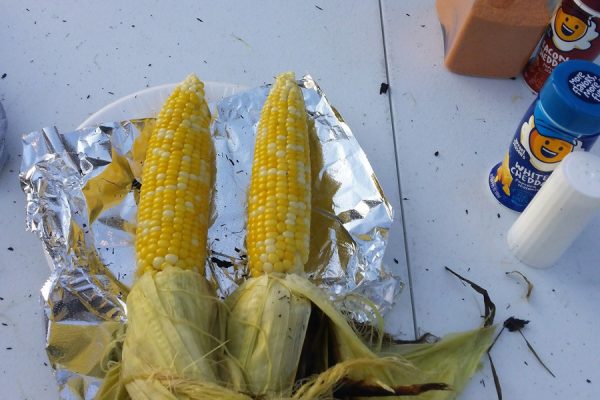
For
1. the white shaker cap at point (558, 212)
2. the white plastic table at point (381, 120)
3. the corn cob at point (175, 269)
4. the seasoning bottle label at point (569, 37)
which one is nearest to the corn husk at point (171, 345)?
the corn cob at point (175, 269)

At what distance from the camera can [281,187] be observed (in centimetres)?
78

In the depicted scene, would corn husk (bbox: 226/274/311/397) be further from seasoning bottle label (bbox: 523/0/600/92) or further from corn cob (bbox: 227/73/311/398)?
seasoning bottle label (bbox: 523/0/600/92)

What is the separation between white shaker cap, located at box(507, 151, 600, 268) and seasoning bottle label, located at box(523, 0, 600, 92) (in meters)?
0.25

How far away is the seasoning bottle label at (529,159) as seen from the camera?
2.58 feet

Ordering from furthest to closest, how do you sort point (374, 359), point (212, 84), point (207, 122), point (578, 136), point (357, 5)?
1. point (357, 5)
2. point (212, 84)
3. point (207, 122)
4. point (578, 136)
5. point (374, 359)

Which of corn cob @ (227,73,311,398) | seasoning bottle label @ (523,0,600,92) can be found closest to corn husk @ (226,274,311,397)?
corn cob @ (227,73,311,398)

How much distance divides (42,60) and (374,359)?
2.55 ft

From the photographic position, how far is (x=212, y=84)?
98cm

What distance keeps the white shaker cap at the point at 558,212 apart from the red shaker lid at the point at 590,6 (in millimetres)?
242

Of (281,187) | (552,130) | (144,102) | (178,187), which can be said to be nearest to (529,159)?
(552,130)

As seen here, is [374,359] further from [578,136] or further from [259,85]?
[259,85]

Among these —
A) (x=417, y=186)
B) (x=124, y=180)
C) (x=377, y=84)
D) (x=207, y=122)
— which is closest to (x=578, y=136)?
(x=417, y=186)

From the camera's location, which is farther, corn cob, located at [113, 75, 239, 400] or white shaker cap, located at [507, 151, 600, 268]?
white shaker cap, located at [507, 151, 600, 268]

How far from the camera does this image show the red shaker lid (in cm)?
85
